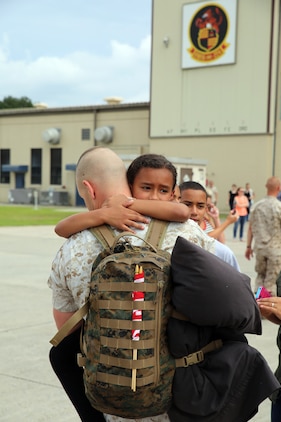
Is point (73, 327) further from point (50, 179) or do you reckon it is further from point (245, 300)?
point (50, 179)

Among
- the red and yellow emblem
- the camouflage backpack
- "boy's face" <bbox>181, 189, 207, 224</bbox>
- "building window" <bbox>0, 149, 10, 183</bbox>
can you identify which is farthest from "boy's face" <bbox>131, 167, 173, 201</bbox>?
"building window" <bbox>0, 149, 10, 183</bbox>

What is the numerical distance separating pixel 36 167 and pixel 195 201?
42.6 m

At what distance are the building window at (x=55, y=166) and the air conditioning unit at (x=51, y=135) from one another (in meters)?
1.05

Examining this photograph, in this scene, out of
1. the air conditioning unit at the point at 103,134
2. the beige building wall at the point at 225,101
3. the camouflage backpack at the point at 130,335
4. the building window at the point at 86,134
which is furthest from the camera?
the building window at the point at 86,134

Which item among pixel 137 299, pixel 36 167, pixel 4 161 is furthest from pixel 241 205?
pixel 4 161

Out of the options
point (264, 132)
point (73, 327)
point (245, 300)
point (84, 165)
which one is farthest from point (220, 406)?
point (264, 132)

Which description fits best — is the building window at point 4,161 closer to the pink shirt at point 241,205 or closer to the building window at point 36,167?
the building window at point 36,167

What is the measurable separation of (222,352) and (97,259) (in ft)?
1.74

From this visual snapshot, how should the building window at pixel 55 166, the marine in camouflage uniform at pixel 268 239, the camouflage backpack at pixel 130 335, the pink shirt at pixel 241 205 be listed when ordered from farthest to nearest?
1. the building window at pixel 55 166
2. the pink shirt at pixel 241 205
3. the marine in camouflage uniform at pixel 268 239
4. the camouflage backpack at pixel 130 335

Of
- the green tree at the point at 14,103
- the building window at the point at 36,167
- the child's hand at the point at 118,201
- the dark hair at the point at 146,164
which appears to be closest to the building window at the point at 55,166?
the building window at the point at 36,167

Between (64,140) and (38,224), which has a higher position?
(64,140)

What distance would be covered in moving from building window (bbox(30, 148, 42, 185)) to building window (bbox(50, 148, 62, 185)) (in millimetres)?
1188

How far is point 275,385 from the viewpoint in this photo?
212 centimetres

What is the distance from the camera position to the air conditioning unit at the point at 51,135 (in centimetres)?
4347
